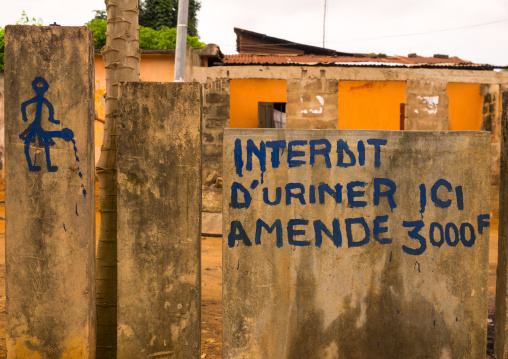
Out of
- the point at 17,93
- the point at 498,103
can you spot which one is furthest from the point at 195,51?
the point at 17,93

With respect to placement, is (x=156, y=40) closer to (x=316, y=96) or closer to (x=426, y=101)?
(x=316, y=96)

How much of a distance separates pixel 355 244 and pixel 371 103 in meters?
11.4

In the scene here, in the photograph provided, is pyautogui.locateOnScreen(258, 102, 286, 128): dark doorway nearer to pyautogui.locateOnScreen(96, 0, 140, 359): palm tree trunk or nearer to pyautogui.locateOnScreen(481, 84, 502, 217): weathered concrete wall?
pyautogui.locateOnScreen(481, 84, 502, 217): weathered concrete wall

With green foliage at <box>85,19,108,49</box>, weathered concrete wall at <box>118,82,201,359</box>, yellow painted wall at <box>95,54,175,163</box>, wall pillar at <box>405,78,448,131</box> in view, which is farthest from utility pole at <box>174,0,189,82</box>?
green foliage at <box>85,19,108,49</box>

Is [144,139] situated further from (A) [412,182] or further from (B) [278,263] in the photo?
(A) [412,182]

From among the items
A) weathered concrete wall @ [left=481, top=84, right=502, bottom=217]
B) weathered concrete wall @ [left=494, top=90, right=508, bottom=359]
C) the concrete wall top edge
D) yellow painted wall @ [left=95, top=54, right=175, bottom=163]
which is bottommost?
weathered concrete wall @ [left=494, top=90, right=508, bottom=359]

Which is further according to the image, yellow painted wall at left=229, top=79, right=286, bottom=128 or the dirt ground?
yellow painted wall at left=229, top=79, right=286, bottom=128

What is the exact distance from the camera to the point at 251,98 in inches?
570

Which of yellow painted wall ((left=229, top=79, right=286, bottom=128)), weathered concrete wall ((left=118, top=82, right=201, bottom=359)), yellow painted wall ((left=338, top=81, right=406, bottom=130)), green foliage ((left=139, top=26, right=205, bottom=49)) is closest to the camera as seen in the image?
weathered concrete wall ((left=118, top=82, right=201, bottom=359))

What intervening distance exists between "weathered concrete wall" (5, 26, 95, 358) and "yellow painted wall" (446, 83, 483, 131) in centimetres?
1277

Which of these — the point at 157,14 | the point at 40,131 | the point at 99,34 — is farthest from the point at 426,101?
the point at 157,14

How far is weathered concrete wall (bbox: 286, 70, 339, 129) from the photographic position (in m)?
11.5

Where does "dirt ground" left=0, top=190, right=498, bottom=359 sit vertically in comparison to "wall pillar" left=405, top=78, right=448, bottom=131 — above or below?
below

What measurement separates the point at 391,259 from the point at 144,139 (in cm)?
170
